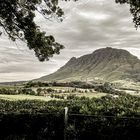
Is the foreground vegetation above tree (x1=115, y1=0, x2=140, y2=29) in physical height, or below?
below

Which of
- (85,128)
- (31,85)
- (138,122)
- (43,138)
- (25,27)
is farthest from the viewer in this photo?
(31,85)

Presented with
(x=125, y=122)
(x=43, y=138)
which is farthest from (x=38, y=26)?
(x=125, y=122)

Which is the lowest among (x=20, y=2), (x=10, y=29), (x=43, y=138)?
(x=43, y=138)

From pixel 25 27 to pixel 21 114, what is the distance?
28.3ft

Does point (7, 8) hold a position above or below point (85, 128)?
above

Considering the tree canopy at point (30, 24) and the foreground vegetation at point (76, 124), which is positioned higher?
the tree canopy at point (30, 24)

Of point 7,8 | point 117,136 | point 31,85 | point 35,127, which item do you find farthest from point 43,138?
point 31,85

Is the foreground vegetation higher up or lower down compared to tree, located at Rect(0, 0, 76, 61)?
lower down

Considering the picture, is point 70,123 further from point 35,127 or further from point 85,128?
point 35,127

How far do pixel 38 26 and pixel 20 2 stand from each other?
2358 mm

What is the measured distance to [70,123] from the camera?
1692 centimetres

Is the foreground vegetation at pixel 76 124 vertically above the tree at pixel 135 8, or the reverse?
the tree at pixel 135 8

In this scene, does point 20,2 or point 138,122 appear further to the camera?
point 20,2

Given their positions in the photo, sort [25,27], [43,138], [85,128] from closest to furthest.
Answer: [85,128] → [43,138] → [25,27]
